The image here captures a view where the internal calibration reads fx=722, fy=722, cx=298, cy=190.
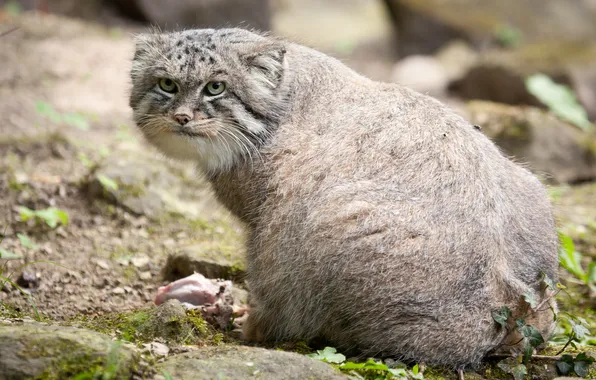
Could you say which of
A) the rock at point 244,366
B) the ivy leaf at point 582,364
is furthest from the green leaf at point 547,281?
the rock at point 244,366

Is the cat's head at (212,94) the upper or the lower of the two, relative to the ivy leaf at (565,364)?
upper

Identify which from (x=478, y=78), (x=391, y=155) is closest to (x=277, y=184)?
(x=391, y=155)

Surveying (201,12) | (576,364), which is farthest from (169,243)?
(201,12)

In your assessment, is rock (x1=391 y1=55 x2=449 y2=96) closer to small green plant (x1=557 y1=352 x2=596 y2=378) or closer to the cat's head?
the cat's head

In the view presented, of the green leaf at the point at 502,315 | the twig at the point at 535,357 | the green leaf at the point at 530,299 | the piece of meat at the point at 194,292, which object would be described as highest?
the green leaf at the point at 530,299

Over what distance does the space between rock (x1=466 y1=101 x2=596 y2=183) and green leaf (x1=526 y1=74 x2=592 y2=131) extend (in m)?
0.37

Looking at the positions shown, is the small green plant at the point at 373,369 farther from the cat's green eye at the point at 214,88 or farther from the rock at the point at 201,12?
the rock at the point at 201,12

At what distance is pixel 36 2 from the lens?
13.7 m

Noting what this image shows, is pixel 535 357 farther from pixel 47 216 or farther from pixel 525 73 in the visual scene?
pixel 525 73

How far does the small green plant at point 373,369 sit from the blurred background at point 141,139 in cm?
172

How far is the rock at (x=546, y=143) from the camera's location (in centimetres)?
903

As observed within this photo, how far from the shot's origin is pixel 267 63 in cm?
502

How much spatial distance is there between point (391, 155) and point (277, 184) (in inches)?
31.2

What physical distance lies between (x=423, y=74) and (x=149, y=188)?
26.7 ft
